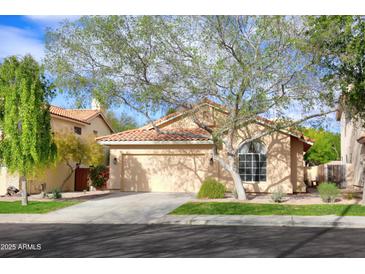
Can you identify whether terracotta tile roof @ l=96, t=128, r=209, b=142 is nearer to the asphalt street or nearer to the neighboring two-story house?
the neighboring two-story house

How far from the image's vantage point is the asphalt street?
27.7 feet

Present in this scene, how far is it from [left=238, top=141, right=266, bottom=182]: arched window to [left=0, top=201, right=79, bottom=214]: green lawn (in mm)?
7716

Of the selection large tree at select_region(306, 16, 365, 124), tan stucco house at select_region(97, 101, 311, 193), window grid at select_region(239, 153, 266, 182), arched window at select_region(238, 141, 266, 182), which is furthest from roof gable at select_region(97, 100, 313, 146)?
large tree at select_region(306, 16, 365, 124)

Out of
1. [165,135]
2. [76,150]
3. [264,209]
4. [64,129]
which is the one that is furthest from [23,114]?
[264,209]

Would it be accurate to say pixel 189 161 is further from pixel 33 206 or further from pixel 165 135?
pixel 33 206

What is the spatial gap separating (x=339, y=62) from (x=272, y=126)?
3.92m

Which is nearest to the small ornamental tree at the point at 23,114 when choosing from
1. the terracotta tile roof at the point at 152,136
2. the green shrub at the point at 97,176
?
the terracotta tile roof at the point at 152,136

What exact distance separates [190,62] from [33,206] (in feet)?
23.7

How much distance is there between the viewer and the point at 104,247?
9.01 meters

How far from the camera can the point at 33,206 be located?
51.8 ft

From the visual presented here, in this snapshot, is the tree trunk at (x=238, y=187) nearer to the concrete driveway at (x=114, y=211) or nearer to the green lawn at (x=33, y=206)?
the concrete driveway at (x=114, y=211)

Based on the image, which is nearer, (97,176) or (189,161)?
(189,161)

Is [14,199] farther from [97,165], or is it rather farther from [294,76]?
[294,76]
